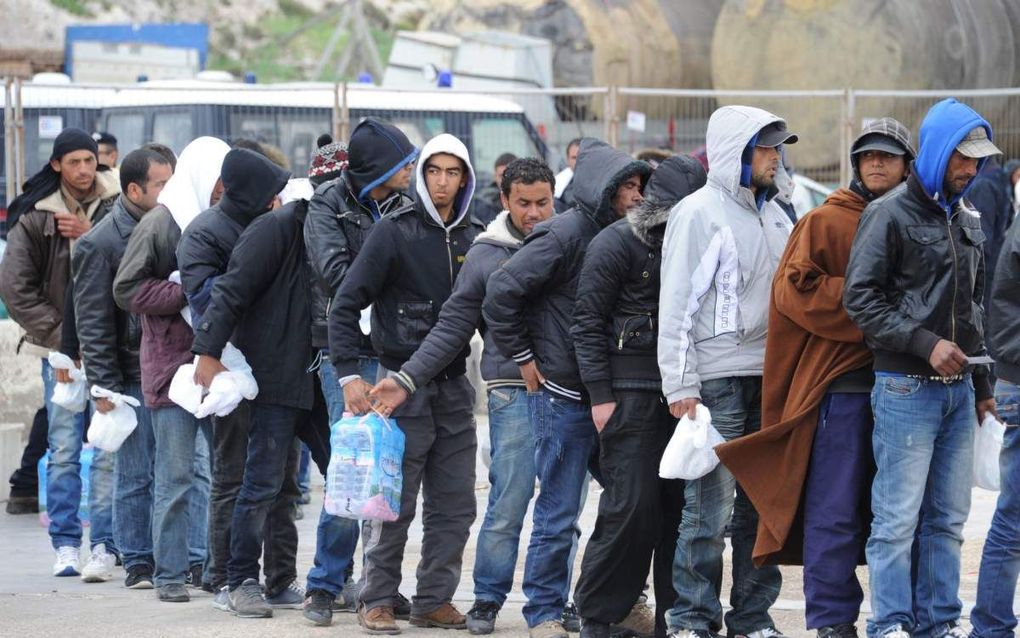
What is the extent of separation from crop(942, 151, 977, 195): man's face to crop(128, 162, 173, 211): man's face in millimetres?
3846

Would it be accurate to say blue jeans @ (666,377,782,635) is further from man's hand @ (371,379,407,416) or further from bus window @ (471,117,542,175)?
bus window @ (471,117,542,175)

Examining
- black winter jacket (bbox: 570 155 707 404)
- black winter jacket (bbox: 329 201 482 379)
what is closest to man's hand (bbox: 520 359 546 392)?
black winter jacket (bbox: 570 155 707 404)

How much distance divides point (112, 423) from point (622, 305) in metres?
2.77

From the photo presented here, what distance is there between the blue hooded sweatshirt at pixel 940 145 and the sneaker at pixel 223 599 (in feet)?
11.0

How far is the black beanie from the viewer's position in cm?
729

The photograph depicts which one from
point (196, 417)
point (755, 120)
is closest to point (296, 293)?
point (196, 417)

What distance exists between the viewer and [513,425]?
6.98 m

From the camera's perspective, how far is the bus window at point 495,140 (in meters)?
16.2

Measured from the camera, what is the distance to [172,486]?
7867mm

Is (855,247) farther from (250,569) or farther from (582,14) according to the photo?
(582,14)

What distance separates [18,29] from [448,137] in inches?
1249

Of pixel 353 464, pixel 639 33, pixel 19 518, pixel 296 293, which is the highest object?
pixel 639 33

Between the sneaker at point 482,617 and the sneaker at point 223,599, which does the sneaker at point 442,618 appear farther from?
the sneaker at point 223,599

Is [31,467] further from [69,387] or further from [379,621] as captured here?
[379,621]
